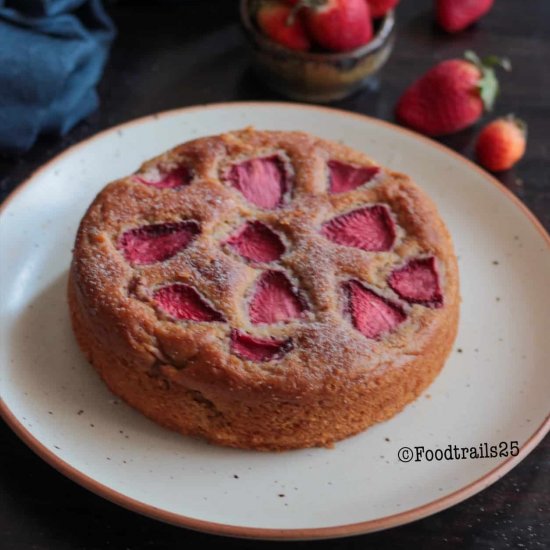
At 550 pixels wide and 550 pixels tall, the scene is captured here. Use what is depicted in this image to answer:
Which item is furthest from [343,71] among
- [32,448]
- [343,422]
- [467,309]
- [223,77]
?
[32,448]

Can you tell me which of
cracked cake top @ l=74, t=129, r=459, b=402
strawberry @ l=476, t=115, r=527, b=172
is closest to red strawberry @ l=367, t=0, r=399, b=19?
strawberry @ l=476, t=115, r=527, b=172

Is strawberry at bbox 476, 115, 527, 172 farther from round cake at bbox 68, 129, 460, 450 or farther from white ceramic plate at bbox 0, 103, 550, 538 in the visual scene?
round cake at bbox 68, 129, 460, 450

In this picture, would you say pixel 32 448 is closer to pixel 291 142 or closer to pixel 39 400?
pixel 39 400

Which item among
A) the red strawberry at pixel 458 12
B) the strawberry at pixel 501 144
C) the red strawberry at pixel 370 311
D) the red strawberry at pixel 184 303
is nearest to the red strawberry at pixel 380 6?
the red strawberry at pixel 458 12

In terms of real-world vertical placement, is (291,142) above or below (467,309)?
above

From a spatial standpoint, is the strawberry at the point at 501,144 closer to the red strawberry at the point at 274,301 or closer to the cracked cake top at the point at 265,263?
the cracked cake top at the point at 265,263

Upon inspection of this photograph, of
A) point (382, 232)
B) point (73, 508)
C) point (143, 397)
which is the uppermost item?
point (382, 232)

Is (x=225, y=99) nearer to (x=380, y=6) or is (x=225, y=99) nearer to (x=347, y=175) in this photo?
(x=380, y=6)
